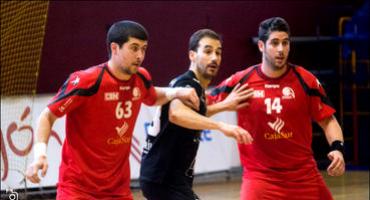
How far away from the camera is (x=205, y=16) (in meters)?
13.2

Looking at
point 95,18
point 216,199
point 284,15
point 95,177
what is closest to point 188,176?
point 95,177

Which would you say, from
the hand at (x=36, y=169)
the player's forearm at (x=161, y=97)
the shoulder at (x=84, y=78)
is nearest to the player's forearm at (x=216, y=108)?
the player's forearm at (x=161, y=97)

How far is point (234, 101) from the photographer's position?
582 cm

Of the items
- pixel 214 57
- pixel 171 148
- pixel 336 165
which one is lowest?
pixel 336 165

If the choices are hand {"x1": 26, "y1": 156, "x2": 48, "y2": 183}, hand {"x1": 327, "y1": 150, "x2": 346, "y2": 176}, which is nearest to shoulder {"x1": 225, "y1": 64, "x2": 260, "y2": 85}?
hand {"x1": 327, "y1": 150, "x2": 346, "y2": 176}

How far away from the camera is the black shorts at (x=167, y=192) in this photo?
569cm

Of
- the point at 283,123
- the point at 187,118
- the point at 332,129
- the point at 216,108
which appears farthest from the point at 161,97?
the point at 332,129

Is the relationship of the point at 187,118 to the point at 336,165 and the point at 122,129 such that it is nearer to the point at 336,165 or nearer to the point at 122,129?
the point at 122,129

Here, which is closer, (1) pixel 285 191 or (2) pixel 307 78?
(1) pixel 285 191

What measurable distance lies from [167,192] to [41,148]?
4.78 ft

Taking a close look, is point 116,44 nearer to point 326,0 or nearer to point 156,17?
point 156,17

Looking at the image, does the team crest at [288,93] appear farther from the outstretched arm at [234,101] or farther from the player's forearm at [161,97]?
the player's forearm at [161,97]

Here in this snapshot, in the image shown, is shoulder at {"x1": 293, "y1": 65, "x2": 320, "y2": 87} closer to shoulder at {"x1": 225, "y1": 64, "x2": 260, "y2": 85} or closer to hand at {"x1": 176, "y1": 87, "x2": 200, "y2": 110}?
shoulder at {"x1": 225, "y1": 64, "x2": 260, "y2": 85}

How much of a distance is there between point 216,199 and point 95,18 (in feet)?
12.2
